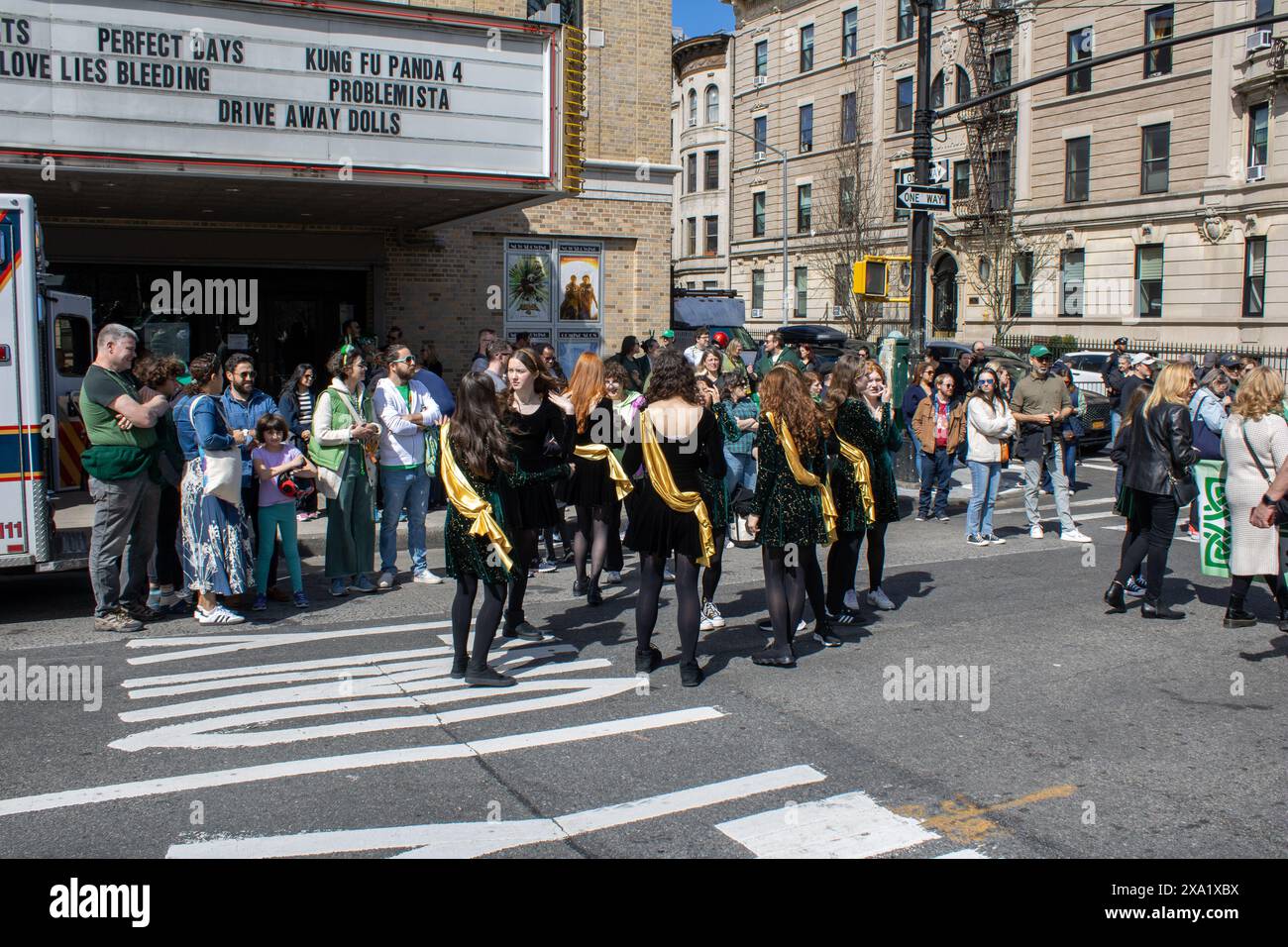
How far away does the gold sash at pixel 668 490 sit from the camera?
6977 millimetres

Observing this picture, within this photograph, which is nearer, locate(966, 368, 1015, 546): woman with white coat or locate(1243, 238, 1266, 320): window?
locate(966, 368, 1015, 546): woman with white coat

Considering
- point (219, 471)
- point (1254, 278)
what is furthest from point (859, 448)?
point (1254, 278)

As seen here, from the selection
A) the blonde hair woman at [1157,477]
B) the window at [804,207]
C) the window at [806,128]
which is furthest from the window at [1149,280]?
the blonde hair woman at [1157,477]

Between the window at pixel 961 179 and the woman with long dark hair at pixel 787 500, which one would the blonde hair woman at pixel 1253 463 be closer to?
the woman with long dark hair at pixel 787 500

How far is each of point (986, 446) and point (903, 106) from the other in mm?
36481

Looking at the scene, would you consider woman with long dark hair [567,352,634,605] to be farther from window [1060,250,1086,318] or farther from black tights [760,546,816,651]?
window [1060,250,1086,318]

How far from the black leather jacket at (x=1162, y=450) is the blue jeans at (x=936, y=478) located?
4.77 m

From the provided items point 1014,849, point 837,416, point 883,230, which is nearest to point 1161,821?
point 1014,849

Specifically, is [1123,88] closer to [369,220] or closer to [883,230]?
[883,230]

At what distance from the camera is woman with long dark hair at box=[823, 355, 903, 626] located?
828cm

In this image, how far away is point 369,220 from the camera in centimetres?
1667

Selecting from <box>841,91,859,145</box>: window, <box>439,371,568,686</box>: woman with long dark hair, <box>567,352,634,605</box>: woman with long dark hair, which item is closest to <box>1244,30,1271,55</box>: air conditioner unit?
<box>841,91,859,145</box>: window

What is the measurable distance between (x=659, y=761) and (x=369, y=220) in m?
12.7

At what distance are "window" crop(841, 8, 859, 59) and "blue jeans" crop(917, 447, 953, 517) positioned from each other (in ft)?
123
